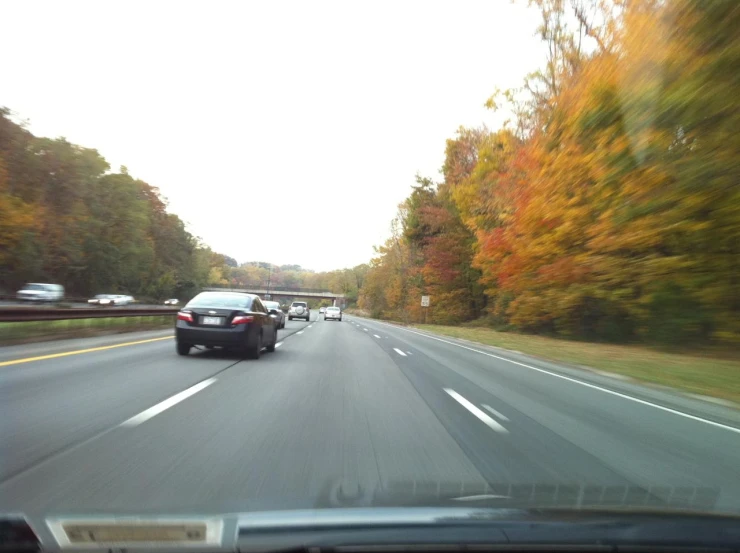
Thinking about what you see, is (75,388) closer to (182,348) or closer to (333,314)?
(182,348)

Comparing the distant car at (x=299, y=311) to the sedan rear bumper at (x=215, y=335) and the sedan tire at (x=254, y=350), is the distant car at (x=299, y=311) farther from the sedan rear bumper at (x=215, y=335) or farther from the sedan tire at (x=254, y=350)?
the sedan rear bumper at (x=215, y=335)

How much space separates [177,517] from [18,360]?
954 centimetres

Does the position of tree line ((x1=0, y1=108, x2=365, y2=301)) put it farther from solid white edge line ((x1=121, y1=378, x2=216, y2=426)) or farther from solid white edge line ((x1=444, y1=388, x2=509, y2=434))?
solid white edge line ((x1=444, y1=388, x2=509, y2=434))

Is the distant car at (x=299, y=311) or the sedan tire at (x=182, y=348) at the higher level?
the distant car at (x=299, y=311)

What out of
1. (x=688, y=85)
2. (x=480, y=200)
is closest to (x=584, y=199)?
(x=688, y=85)

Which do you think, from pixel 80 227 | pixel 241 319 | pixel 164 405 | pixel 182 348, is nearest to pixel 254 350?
pixel 241 319

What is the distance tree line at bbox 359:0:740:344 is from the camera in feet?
39.7

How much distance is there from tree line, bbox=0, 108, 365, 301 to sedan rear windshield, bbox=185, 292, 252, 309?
33613mm

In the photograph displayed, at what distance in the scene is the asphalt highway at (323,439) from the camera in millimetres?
4297

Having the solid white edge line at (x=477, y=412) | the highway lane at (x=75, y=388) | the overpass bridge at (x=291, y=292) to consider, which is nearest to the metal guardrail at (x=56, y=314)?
the highway lane at (x=75, y=388)

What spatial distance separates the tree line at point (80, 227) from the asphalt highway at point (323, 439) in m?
38.4

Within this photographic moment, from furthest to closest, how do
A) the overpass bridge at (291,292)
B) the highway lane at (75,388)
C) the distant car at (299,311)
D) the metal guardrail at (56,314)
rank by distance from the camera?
the overpass bridge at (291,292)
the distant car at (299,311)
the metal guardrail at (56,314)
the highway lane at (75,388)

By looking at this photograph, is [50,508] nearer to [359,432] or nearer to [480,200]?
[359,432]

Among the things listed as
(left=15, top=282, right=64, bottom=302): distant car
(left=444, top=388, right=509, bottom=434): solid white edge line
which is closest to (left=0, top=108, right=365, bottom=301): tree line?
(left=15, top=282, right=64, bottom=302): distant car
